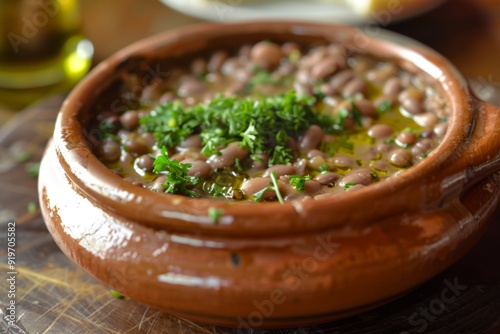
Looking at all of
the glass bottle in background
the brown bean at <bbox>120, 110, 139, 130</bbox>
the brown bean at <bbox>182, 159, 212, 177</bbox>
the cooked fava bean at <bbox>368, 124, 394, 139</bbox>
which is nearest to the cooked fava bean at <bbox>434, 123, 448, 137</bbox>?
the cooked fava bean at <bbox>368, 124, 394, 139</bbox>

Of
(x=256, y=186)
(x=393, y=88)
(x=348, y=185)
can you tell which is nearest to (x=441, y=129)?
(x=393, y=88)

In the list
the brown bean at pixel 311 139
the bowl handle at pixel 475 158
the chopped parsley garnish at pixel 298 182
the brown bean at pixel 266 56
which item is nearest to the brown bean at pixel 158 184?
the chopped parsley garnish at pixel 298 182

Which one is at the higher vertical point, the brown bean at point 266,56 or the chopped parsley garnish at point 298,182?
the chopped parsley garnish at point 298,182

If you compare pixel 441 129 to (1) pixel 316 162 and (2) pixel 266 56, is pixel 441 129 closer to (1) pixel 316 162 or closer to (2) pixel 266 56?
(1) pixel 316 162

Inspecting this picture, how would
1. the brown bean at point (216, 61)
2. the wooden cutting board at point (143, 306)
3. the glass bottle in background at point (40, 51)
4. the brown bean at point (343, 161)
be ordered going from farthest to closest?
the glass bottle in background at point (40, 51) < the brown bean at point (216, 61) < the brown bean at point (343, 161) < the wooden cutting board at point (143, 306)

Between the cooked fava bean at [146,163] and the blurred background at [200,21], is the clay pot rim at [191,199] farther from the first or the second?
the blurred background at [200,21]

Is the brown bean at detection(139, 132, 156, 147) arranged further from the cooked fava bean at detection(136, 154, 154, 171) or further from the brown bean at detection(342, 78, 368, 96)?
the brown bean at detection(342, 78, 368, 96)

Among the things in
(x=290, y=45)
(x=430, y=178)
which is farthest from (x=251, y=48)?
(x=430, y=178)
